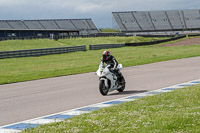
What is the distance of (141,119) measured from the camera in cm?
812

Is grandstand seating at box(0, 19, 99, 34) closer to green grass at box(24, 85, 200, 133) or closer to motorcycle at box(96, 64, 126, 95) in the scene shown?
motorcycle at box(96, 64, 126, 95)

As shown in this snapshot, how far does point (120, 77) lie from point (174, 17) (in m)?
112

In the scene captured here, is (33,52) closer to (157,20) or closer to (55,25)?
(55,25)

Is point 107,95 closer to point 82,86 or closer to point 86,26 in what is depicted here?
point 82,86

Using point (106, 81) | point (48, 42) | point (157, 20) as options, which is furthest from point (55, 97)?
point (157, 20)

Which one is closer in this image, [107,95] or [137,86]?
[107,95]

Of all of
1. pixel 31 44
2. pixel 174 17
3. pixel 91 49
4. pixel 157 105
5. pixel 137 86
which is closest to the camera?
pixel 157 105

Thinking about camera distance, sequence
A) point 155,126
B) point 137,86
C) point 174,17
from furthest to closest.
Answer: point 174,17 → point 137,86 → point 155,126

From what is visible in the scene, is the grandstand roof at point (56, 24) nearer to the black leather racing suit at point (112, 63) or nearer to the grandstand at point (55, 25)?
the grandstand at point (55, 25)

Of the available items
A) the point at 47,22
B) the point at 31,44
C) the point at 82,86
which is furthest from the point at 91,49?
the point at 47,22

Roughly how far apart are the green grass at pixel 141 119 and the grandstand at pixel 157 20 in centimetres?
10501

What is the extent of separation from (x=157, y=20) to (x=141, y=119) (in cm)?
11519

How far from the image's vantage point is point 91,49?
53.1 metres

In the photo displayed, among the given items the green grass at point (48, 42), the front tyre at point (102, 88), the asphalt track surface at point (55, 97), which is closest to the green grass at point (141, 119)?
the asphalt track surface at point (55, 97)
